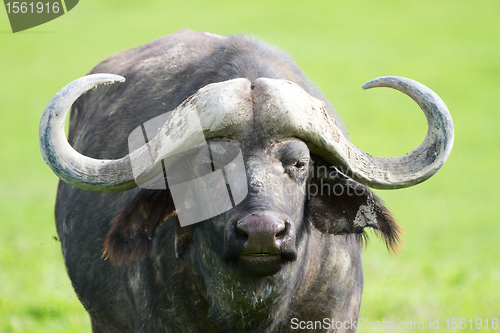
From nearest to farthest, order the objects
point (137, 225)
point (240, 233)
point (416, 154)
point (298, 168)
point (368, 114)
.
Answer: point (240, 233) → point (298, 168) → point (416, 154) → point (137, 225) → point (368, 114)

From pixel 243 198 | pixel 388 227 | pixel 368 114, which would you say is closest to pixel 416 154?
pixel 388 227

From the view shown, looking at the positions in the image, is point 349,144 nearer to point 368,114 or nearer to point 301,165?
point 301,165

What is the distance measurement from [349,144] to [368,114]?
17596mm

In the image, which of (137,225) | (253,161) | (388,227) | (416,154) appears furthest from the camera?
(388,227)

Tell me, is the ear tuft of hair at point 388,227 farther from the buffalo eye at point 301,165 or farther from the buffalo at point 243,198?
the buffalo eye at point 301,165

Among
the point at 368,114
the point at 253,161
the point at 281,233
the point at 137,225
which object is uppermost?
the point at 253,161

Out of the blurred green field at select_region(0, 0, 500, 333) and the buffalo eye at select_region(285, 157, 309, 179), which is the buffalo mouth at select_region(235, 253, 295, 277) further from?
the blurred green field at select_region(0, 0, 500, 333)

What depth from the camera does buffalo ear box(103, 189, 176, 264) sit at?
4078mm

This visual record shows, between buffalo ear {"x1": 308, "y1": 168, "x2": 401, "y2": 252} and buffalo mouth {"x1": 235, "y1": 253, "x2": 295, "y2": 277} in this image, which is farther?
buffalo ear {"x1": 308, "y1": 168, "x2": 401, "y2": 252}

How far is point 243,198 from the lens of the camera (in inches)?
141

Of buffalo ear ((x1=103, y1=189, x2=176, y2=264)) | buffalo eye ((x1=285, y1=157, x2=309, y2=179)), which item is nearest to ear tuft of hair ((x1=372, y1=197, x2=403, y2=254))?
buffalo eye ((x1=285, y1=157, x2=309, y2=179))

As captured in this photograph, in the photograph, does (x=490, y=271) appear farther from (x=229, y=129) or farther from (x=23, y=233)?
(x=23, y=233)

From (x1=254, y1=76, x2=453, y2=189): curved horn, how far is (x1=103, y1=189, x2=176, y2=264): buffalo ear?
937mm

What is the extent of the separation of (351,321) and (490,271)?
5.36 meters
